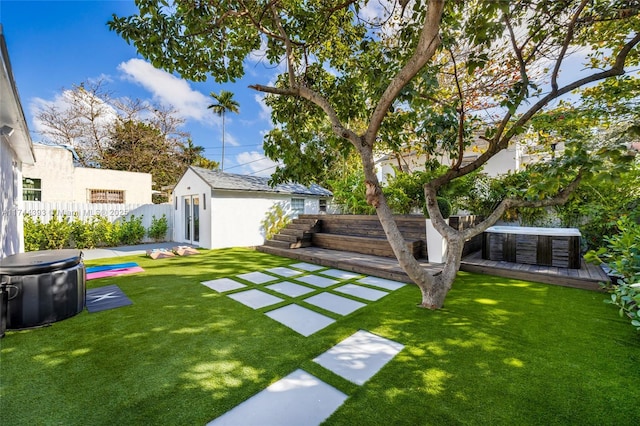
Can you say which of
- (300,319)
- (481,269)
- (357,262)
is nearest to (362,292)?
(300,319)

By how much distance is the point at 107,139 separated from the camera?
64.5ft

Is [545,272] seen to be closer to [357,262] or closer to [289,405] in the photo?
[357,262]

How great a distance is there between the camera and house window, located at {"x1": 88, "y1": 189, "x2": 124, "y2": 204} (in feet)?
47.5

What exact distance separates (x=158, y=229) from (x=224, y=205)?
14.4 ft

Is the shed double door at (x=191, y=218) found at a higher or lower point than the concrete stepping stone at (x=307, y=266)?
higher

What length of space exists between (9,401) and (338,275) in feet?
15.9

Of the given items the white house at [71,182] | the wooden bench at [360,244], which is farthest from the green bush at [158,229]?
the wooden bench at [360,244]

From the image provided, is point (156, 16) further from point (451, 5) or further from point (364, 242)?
point (364, 242)

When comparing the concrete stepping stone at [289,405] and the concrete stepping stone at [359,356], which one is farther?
the concrete stepping stone at [359,356]

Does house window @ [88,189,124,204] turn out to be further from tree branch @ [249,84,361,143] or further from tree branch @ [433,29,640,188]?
tree branch @ [433,29,640,188]

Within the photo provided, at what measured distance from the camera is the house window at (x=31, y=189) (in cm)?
1224

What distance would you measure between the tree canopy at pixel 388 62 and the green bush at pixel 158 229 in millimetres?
9473

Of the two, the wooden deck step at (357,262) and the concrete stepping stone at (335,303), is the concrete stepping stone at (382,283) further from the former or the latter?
the concrete stepping stone at (335,303)

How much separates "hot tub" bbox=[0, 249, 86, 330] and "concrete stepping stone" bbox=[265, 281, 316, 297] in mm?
2861
